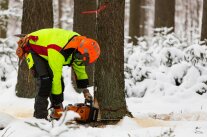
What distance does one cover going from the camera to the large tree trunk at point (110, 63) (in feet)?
19.7

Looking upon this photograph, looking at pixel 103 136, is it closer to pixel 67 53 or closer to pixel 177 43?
pixel 67 53

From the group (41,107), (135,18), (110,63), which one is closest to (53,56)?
(41,107)

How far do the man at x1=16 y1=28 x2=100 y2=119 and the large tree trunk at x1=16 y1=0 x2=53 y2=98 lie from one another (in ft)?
8.39

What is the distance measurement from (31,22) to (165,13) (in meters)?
6.75

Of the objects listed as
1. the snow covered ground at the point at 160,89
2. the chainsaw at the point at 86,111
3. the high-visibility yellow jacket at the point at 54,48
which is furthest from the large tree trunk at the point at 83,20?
the chainsaw at the point at 86,111

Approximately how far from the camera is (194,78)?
917 cm

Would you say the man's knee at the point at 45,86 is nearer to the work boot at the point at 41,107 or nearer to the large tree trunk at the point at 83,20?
the work boot at the point at 41,107

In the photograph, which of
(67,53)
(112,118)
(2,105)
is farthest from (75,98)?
(67,53)

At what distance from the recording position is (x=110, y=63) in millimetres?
6055

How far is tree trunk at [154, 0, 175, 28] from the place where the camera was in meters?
13.7

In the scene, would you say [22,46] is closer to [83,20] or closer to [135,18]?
[83,20]

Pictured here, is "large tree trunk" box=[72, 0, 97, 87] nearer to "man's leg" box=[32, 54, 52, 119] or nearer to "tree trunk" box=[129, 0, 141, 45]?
"man's leg" box=[32, 54, 52, 119]

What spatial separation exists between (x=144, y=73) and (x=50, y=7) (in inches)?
117

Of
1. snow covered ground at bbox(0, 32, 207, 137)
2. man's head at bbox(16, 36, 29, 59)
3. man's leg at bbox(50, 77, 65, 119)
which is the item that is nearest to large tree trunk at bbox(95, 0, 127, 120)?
snow covered ground at bbox(0, 32, 207, 137)
